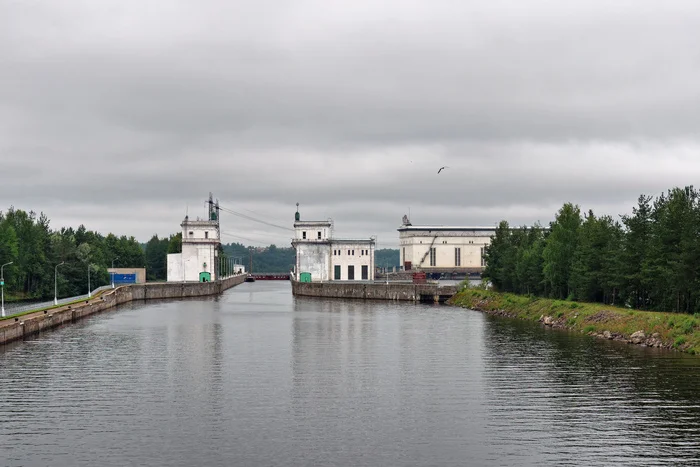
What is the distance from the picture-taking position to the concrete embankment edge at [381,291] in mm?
146625

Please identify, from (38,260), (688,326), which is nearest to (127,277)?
(38,260)

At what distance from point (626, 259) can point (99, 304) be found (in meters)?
75.2

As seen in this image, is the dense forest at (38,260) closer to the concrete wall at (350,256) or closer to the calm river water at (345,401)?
the concrete wall at (350,256)

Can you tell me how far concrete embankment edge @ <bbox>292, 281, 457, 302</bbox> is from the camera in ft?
481

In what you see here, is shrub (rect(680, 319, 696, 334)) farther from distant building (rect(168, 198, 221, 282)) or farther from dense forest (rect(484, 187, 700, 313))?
distant building (rect(168, 198, 221, 282))

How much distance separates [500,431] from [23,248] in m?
129

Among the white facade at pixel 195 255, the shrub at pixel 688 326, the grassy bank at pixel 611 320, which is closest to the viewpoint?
the shrub at pixel 688 326

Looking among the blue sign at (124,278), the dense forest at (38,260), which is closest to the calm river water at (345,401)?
the dense forest at (38,260)

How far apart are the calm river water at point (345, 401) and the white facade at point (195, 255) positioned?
105m

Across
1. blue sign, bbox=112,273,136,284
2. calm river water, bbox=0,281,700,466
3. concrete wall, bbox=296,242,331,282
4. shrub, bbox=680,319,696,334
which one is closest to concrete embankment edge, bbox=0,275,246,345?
calm river water, bbox=0,281,700,466

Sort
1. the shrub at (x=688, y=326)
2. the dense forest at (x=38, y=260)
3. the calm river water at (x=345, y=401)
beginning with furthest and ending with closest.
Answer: the dense forest at (x=38, y=260)
the shrub at (x=688, y=326)
the calm river water at (x=345, y=401)

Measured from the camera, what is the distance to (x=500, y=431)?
119ft

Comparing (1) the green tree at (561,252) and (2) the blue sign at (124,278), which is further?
(2) the blue sign at (124,278)

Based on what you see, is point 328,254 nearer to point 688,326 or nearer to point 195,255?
point 195,255
